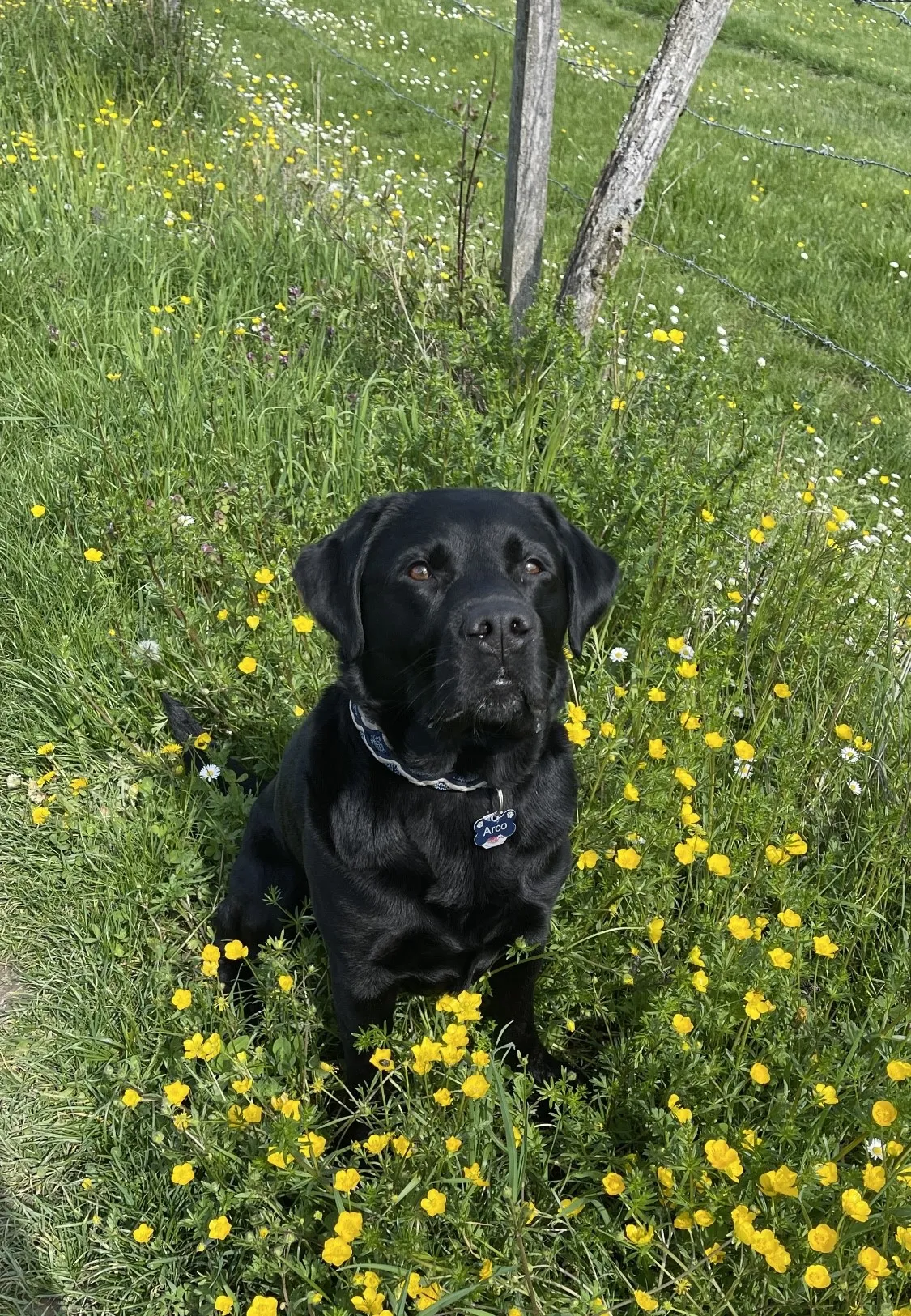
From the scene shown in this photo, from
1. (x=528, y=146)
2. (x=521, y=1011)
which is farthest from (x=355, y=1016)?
(x=528, y=146)

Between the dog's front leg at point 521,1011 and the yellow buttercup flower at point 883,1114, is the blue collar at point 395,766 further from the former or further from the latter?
the yellow buttercup flower at point 883,1114

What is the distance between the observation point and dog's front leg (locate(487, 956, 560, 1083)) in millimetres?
2064

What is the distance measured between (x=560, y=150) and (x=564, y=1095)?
24.2 ft

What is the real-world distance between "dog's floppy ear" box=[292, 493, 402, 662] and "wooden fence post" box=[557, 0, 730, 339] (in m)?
1.66

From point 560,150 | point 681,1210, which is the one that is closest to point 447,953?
point 681,1210

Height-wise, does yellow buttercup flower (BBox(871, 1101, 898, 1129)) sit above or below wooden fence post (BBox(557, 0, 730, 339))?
below

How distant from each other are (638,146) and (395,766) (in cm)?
255

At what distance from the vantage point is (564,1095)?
5.94ft

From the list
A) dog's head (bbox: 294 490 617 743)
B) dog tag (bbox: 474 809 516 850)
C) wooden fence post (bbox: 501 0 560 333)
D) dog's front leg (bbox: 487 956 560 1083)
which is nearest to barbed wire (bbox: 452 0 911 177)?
wooden fence post (bbox: 501 0 560 333)

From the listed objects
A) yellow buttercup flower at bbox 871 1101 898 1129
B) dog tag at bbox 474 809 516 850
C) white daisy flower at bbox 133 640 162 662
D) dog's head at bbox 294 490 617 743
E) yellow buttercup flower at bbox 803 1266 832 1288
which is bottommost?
white daisy flower at bbox 133 640 162 662

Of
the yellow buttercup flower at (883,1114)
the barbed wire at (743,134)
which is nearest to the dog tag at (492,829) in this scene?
the yellow buttercup flower at (883,1114)

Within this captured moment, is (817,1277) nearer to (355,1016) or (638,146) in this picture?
(355,1016)

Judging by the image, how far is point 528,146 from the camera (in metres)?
3.40

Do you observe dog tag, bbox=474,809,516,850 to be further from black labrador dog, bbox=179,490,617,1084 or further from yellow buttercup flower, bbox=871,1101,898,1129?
yellow buttercup flower, bbox=871,1101,898,1129
